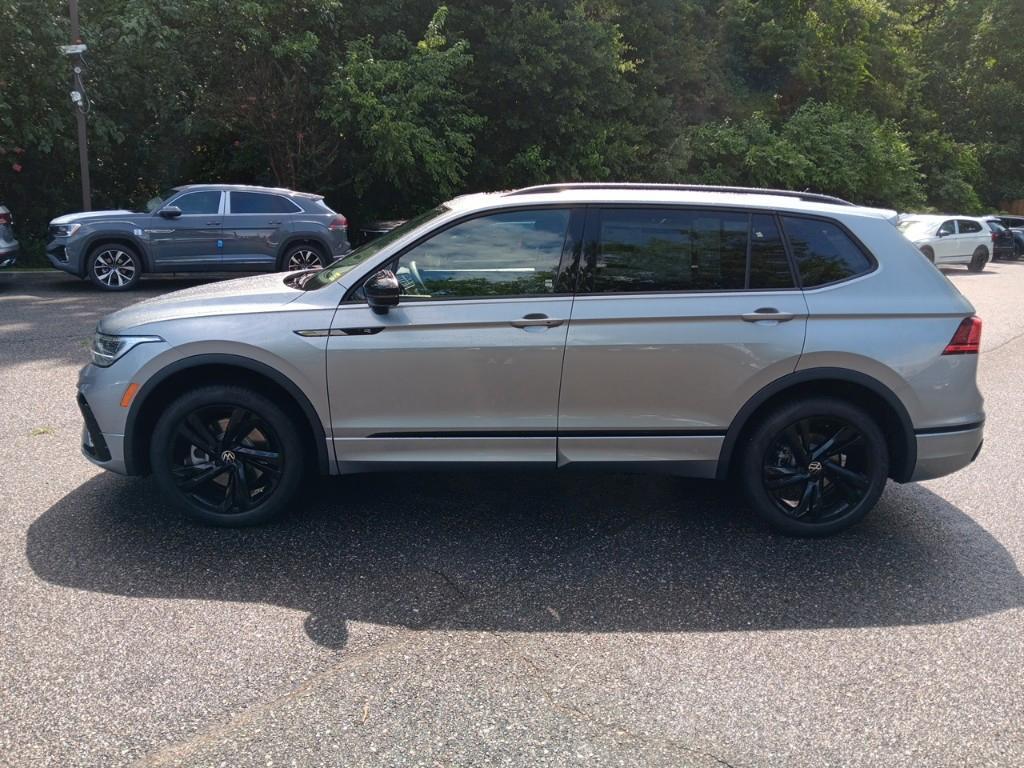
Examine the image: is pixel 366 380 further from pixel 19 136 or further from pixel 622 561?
pixel 19 136

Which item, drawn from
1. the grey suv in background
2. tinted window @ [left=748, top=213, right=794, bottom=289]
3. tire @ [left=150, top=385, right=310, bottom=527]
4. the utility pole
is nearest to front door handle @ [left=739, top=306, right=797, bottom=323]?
tinted window @ [left=748, top=213, right=794, bottom=289]

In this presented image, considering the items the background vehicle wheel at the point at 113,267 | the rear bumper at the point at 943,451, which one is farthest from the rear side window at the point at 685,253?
the background vehicle wheel at the point at 113,267

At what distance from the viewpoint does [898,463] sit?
4742mm

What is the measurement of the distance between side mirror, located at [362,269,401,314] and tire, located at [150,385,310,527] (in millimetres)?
726

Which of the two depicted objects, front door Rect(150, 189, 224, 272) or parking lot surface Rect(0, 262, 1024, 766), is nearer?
parking lot surface Rect(0, 262, 1024, 766)

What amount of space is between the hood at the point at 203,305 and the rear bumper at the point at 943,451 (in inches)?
128

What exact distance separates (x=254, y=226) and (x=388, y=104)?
5466 millimetres

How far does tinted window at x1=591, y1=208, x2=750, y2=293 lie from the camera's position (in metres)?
4.67

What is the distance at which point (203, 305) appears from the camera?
4754mm

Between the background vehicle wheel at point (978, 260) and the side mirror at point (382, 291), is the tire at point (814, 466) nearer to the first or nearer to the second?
the side mirror at point (382, 291)

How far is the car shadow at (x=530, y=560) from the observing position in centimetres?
395

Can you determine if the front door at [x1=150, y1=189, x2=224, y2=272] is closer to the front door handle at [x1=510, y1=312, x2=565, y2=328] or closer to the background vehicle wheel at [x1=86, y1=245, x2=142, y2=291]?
the background vehicle wheel at [x1=86, y1=245, x2=142, y2=291]

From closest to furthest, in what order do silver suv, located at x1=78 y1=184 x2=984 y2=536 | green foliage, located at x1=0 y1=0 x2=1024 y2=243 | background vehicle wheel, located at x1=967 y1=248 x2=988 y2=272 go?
silver suv, located at x1=78 y1=184 x2=984 y2=536
green foliage, located at x1=0 y1=0 x2=1024 y2=243
background vehicle wheel, located at x1=967 y1=248 x2=988 y2=272

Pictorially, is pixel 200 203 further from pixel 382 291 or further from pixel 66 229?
pixel 382 291
